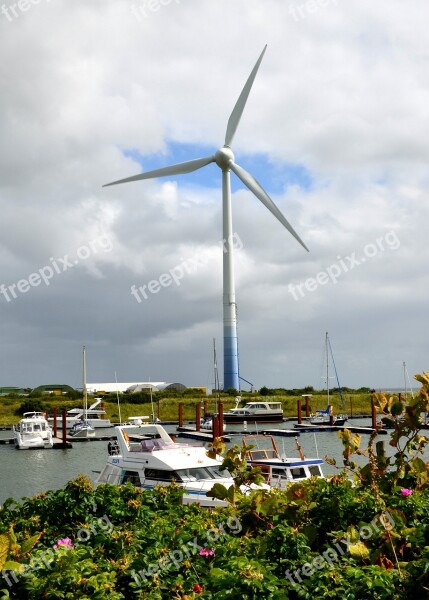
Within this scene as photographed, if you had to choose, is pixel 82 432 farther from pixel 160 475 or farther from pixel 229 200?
pixel 160 475

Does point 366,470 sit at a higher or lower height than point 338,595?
higher

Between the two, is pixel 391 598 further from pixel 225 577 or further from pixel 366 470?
pixel 366 470

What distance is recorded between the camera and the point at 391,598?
714 cm

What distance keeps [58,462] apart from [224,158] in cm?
5030

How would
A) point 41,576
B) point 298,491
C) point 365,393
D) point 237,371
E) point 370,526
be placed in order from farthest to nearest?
point 365,393 → point 237,371 → point 298,491 → point 370,526 → point 41,576

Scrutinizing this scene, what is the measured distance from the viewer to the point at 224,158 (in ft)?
302

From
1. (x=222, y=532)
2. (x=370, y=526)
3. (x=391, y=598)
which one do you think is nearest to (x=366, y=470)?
(x=370, y=526)

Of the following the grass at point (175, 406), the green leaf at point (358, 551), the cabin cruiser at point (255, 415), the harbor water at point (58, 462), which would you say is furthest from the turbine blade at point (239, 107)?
the green leaf at point (358, 551)

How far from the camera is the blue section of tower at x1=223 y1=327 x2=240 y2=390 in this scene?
106 metres

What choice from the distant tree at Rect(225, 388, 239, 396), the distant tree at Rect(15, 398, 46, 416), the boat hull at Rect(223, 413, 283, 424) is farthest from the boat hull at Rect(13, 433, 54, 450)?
the distant tree at Rect(225, 388, 239, 396)

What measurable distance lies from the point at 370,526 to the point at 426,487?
2.34 metres

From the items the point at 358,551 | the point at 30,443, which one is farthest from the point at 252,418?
the point at 358,551

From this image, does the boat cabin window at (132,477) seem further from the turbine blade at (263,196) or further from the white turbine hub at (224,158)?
the white turbine hub at (224,158)

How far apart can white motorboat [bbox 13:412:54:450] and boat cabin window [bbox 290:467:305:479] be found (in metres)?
42.8
